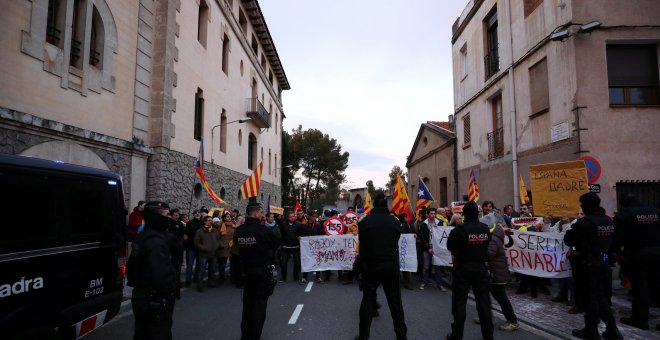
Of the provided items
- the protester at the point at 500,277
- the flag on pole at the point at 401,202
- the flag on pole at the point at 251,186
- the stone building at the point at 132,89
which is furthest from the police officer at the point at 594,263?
the stone building at the point at 132,89

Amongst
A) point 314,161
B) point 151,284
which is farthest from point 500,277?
point 314,161

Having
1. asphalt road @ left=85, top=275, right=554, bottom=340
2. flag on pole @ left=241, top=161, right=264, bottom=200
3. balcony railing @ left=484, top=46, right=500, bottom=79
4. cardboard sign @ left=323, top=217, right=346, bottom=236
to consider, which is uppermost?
balcony railing @ left=484, top=46, right=500, bottom=79

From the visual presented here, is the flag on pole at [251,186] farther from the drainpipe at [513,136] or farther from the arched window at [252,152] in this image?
the arched window at [252,152]

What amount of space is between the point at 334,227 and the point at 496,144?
332 inches

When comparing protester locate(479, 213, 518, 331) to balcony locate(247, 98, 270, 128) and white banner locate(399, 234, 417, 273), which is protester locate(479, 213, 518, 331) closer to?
white banner locate(399, 234, 417, 273)

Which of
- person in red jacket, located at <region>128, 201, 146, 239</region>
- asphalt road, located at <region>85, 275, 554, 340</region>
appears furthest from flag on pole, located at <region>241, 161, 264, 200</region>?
asphalt road, located at <region>85, 275, 554, 340</region>

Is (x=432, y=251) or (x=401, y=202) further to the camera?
(x=401, y=202)

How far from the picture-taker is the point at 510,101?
14781 mm

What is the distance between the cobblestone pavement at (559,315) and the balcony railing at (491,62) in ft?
33.8

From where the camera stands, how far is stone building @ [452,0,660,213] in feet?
36.1

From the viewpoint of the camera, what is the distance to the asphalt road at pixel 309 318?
594 cm

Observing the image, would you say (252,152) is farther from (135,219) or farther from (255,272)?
(255,272)

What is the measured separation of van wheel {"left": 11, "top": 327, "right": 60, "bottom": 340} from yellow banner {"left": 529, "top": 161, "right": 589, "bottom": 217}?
8.94m

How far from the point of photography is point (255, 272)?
Result: 5.42 m
